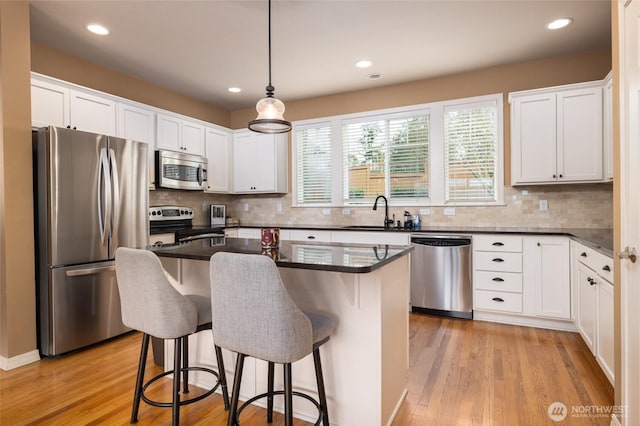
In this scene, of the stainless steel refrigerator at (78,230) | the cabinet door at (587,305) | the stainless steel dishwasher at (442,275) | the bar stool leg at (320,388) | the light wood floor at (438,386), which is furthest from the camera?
the stainless steel dishwasher at (442,275)

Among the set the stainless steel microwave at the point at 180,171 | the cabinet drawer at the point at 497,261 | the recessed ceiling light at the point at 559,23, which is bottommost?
the cabinet drawer at the point at 497,261

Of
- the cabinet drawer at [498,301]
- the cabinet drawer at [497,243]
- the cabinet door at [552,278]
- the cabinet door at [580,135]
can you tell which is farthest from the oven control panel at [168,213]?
the cabinet door at [580,135]

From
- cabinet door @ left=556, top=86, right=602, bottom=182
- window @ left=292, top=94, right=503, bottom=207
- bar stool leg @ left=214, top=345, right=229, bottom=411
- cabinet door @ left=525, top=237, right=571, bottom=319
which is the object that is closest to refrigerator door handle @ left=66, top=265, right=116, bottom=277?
bar stool leg @ left=214, top=345, right=229, bottom=411

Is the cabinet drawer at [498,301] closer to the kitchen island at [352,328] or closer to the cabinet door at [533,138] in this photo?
the cabinet door at [533,138]

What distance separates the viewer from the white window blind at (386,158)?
4.50 meters

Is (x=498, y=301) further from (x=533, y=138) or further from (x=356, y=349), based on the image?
(x=356, y=349)

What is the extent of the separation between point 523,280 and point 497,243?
415 mm

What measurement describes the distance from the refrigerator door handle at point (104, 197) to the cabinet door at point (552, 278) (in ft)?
12.8

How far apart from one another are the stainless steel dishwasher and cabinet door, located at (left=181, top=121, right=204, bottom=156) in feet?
9.95

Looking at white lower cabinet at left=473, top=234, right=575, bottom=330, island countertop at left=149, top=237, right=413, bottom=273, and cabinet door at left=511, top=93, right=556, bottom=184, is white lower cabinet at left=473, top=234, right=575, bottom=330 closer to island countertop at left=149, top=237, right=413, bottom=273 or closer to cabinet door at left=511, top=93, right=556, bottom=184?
cabinet door at left=511, top=93, right=556, bottom=184

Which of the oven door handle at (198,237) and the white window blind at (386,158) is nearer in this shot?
the oven door handle at (198,237)

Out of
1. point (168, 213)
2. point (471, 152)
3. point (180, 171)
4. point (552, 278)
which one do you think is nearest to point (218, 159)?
point (180, 171)

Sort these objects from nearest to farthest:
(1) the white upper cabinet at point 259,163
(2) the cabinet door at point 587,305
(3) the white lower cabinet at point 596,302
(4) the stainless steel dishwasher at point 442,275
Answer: (3) the white lower cabinet at point 596,302, (2) the cabinet door at point 587,305, (4) the stainless steel dishwasher at point 442,275, (1) the white upper cabinet at point 259,163

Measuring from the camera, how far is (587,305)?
267cm
